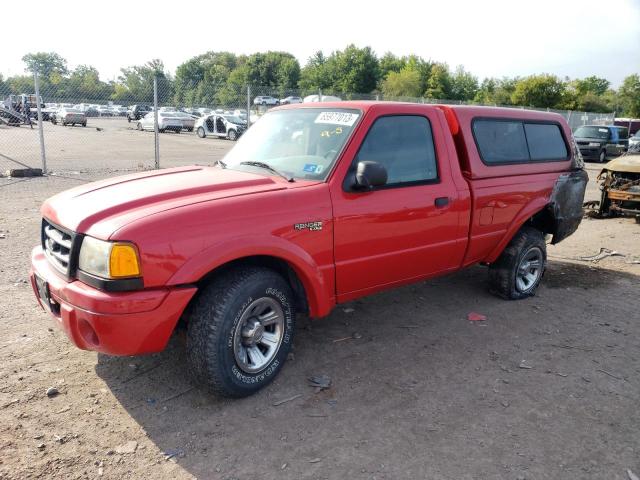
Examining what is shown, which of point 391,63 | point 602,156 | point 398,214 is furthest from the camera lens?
point 391,63

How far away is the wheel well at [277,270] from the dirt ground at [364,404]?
0.53 metres

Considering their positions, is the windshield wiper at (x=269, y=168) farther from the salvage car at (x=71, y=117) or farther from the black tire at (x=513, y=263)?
the salvage car at (x=71, y=117)

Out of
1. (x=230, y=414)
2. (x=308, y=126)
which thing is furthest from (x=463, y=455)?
(x=308, y=126)

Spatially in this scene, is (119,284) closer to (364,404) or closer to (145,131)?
(364,404)

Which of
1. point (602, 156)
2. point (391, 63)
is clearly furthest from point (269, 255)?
point (391, 63)

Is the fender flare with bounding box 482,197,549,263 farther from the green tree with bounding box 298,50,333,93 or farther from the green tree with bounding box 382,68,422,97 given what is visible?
the green tree with bounding box 298,50,333,93

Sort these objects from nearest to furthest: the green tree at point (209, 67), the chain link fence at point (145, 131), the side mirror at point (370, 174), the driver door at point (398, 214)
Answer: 1. the side mirror at point (370, 174)
2. the driver door at point (398, 214)
3. the chain link fence at point (145, 131)
4. the green tree at point (209, 67)

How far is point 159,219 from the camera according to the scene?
2.88m

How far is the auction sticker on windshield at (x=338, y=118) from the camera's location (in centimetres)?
384

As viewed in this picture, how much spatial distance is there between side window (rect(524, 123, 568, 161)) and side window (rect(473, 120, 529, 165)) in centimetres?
12

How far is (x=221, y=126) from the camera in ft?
92.4

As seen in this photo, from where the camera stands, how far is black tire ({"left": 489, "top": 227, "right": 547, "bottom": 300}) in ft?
16.9

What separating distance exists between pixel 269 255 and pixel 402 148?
149 centimetres

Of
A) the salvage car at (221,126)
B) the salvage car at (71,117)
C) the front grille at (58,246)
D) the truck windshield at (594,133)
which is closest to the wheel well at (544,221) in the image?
the front grille at (58,246)
